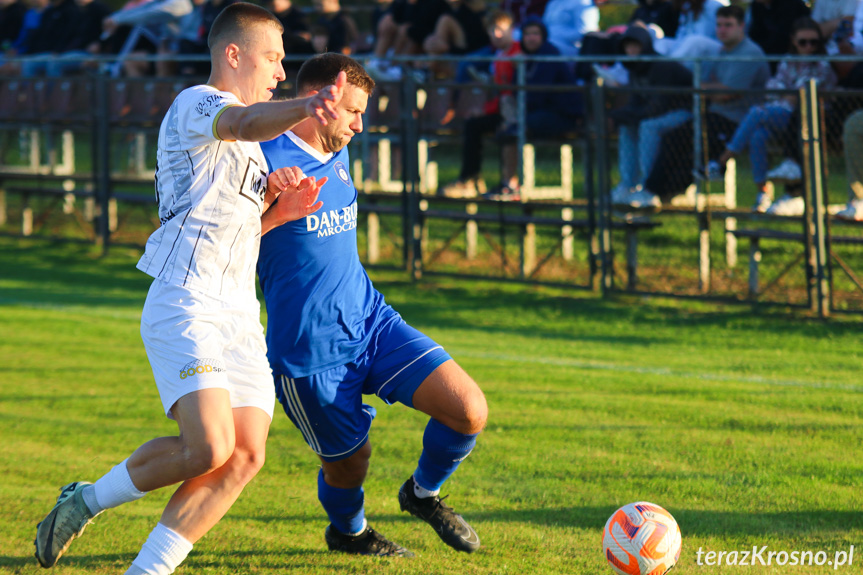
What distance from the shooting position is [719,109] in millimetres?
10039

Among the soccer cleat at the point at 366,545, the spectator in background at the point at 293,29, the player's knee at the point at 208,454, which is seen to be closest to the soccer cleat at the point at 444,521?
the soccer cleat at the point at 366,545

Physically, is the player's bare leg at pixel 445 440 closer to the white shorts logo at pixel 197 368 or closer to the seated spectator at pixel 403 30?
the white shorts logo at pixel 197 368

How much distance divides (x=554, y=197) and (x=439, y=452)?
927 cm

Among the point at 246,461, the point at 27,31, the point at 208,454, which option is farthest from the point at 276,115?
the point at 27,31

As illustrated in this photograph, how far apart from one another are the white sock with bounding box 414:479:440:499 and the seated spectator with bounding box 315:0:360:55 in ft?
33.7

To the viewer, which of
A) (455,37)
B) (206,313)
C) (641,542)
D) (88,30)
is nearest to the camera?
(206,313)

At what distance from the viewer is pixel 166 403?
354 cm

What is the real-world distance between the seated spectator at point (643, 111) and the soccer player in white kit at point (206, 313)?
7011 mm

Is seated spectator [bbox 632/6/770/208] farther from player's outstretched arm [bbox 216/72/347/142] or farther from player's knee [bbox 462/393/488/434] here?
player's outstretched arm [bbox 216/72/347/142]

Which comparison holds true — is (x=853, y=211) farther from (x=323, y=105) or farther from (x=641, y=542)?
(x=323, y=105)

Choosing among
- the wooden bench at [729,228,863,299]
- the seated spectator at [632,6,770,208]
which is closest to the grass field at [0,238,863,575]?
the wooden bench at [729,228,863,299]

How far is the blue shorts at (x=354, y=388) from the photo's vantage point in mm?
4098

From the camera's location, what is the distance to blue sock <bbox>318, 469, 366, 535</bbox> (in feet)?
14.3

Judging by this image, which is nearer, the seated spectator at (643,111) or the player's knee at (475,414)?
the player's knee at (475,414)
